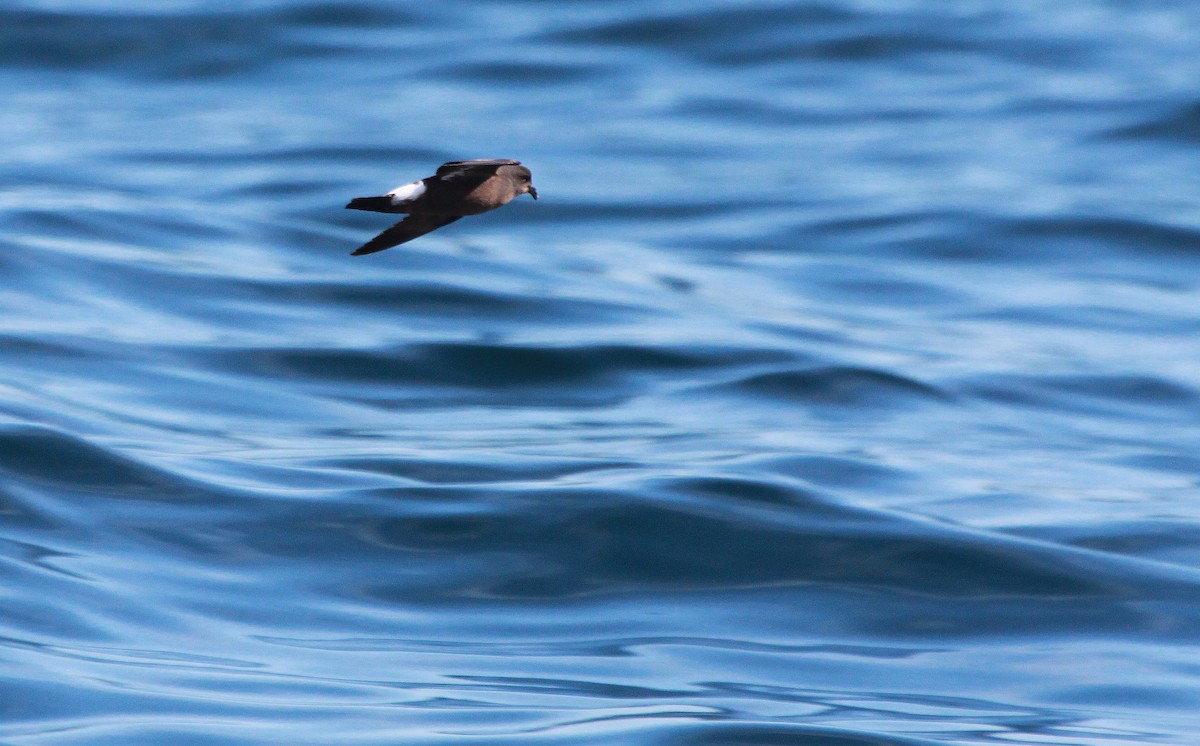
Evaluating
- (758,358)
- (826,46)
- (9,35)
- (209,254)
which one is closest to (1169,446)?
(758,358)

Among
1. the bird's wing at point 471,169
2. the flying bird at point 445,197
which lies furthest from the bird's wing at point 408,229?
the bird's wing at point 471,169

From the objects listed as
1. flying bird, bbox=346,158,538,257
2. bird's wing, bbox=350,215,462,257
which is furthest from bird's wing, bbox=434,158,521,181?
bird's wing, bbox=350,215,462,257

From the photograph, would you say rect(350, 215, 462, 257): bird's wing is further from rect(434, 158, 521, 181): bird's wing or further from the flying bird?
rect(434, 158, 521, 181): bird's wing

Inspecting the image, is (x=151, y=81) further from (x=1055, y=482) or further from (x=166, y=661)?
(x=166, y=661)

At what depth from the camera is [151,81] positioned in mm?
41156

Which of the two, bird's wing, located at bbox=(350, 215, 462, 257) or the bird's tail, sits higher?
bird's wing, located at bbox=(350, 215, 462, 257)

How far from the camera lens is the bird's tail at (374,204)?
4.27 meters

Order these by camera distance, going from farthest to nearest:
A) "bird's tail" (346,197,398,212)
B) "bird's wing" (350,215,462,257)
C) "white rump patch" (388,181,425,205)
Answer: "bird's wing" (350,215,462,257) < "white rump patch" (388,181,425,205) < "bird's tail" (346,197,398,212)

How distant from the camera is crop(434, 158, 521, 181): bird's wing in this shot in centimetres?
459

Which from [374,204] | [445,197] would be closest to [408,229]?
[445,197]

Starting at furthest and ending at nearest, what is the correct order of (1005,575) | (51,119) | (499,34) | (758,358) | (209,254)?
1. (499,34)
2. (51,119)
3. (209,254)
4. (758,358)
5. (1005,575)

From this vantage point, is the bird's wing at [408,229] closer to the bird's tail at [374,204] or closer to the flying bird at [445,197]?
the flying bird at [445,197]

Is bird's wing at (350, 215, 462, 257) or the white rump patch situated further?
bird's wing at (350, 215, 462, 257)

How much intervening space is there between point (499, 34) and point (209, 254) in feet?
78.2
